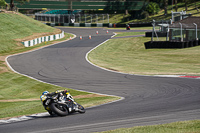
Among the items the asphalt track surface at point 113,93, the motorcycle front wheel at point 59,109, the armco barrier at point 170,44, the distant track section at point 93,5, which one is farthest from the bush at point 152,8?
the motorcycle front wheel at point 59,109

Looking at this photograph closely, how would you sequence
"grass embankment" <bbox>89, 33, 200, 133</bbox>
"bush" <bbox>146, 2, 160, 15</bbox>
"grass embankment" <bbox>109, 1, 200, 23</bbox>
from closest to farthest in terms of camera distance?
"grass embankment" <bbox>89, 33, 200, 133</bbox> → "grass embankment" <bbox>109, 1, 200, 23</bbox> → "bush" <bbox>146, 2, 160, 15</bbox>

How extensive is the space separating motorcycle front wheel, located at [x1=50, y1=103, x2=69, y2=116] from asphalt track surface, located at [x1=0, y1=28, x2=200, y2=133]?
0.24m


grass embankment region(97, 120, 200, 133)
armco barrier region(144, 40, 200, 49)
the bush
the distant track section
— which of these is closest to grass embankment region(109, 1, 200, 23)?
the bush

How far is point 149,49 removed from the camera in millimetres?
47969

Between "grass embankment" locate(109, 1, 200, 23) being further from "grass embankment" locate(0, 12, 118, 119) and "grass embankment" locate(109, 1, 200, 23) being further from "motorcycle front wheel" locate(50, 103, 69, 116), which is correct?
"motorcycle front wheel" locate(50, 103, 69, 116)

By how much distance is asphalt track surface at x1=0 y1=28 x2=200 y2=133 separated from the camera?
41.9ft

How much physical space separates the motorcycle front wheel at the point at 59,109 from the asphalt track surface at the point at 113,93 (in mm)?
240

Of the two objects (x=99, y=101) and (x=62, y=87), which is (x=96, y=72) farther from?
(x=99, y=101)

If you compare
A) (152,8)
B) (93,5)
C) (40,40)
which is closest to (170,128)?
(40,40)

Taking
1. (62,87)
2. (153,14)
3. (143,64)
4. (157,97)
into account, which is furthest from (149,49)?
(153,14)

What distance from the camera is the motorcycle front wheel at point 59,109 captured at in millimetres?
14039

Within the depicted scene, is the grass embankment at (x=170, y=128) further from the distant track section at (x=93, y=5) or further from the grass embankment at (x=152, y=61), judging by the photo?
the distant track section at (x=93, y=5)

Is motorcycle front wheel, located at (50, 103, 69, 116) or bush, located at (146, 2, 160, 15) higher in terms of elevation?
bush, located at (146, 2, 160, 15)

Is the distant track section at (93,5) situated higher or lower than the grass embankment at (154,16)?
higher
